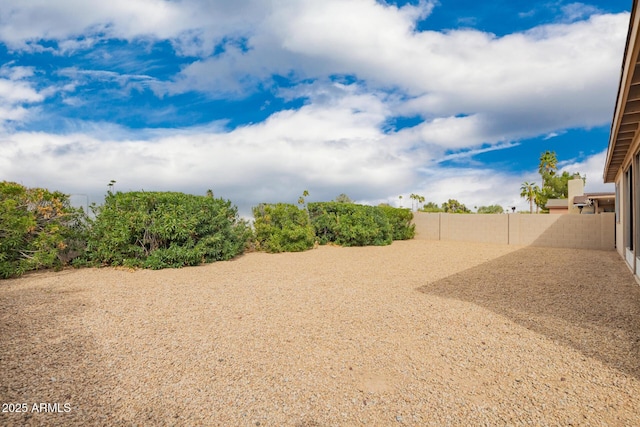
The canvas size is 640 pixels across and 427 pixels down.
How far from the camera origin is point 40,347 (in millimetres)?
4219

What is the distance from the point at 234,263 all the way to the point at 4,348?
645 cm

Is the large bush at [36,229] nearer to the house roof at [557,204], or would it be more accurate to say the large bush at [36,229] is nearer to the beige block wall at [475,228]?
the beige block wall at [475,228]

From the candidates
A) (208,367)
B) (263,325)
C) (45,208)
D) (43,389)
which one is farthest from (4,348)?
(45,208)

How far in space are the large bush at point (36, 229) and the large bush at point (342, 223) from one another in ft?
29.1

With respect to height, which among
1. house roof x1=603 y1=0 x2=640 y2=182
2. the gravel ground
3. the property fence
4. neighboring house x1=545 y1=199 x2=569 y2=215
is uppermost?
house roof x1=603 y1=0 x2=640 y2=182

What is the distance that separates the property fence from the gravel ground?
1077cm

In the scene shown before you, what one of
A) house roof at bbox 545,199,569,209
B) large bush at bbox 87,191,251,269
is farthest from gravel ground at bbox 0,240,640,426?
house roof at bbox 545,199,569,209

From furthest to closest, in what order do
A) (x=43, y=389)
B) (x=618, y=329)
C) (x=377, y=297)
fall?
(x=377, y=297) → (x=618, y=329) → (x=43, y=389)

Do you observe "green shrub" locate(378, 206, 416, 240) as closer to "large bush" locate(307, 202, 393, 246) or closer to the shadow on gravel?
"large bush" locate(307, 202, 393, 246)

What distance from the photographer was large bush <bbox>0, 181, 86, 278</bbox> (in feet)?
26.1

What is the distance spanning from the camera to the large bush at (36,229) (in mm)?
7961

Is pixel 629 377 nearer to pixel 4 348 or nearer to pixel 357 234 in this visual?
pixel 4 348

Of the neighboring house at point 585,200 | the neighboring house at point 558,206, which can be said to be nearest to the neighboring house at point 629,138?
the neighboring house at point 585,200

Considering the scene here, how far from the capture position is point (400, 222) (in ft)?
66.3
